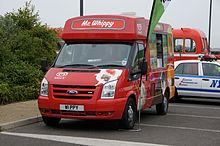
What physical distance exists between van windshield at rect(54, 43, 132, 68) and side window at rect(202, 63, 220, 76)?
270 inches

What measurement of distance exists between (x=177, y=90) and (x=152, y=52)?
17.4ft

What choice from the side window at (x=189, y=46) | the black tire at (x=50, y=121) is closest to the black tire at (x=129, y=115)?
the black tire at (x=50, y=121)

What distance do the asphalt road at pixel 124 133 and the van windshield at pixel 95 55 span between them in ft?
4.73

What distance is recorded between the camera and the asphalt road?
8.84 metres

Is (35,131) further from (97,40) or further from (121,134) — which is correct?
(97,40)

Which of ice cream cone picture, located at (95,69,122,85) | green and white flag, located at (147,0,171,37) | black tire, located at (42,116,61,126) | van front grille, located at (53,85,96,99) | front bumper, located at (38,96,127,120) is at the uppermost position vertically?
green and white flag, located at (147,0,171,37)

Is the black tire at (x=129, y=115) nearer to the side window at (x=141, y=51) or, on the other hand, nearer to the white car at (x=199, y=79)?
the side window at (x=141, y=51)

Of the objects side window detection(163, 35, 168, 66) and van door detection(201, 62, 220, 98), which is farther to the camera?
van door detection(201, 62, 220, 98)

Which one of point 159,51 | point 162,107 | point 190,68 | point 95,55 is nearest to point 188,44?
point 190,68

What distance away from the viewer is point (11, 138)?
9.05 meters

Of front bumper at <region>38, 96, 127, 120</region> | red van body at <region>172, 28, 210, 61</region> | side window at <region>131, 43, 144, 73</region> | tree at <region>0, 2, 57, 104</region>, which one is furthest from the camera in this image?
red van body at <region>172, 28, 210, 61</region>

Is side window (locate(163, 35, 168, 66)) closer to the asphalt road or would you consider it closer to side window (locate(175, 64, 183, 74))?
the asphalt road

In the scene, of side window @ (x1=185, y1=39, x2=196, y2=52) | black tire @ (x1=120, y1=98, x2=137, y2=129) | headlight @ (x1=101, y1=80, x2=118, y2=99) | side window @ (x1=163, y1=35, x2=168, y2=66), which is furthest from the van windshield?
side window @ (x1=185, y1=39, x2=196, y2=52)

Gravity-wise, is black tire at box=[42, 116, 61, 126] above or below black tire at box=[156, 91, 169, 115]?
above
